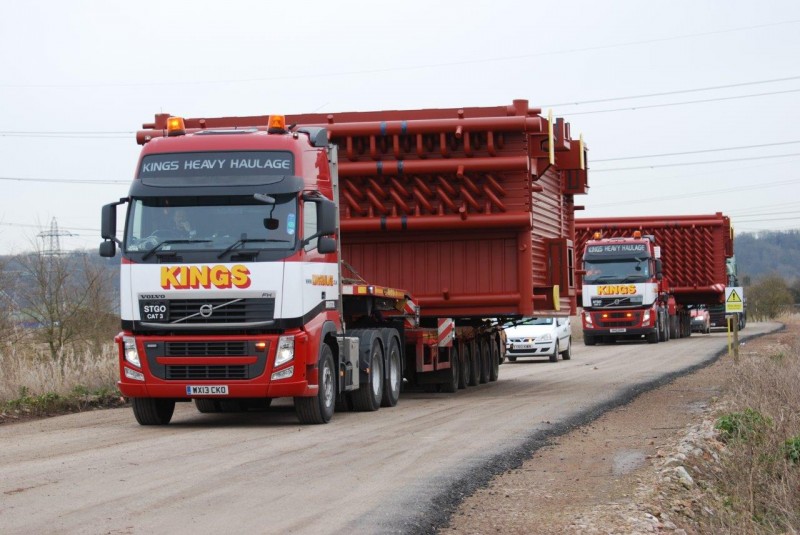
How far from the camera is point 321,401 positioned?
15.6m

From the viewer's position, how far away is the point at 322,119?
19.8 m

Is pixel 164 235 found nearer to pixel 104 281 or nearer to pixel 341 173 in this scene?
pixel 341 173

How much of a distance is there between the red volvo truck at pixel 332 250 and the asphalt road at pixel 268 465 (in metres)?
0.79

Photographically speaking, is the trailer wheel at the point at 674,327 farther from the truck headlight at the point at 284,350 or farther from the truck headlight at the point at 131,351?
the truck headlight at the point at 131,351

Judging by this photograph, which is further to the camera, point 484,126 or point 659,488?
point 484,126

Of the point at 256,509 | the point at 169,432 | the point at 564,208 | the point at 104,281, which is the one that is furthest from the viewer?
the point at 104,281

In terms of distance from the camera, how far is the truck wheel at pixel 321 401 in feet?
50.9

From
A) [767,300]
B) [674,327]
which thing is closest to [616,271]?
[674,327]

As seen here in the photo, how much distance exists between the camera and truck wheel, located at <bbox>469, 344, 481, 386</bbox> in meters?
23.9

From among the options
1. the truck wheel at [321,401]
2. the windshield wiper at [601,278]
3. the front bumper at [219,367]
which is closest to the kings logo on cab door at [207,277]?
the front bumper at [219,367]

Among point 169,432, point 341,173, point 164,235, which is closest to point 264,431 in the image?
point 169,432

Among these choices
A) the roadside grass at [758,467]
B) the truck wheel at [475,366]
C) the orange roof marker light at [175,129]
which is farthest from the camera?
the truck wheel at [475,366]

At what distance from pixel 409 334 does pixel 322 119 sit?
12.1 ft

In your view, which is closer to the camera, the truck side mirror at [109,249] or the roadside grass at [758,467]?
the roadside grass at [758,467]
